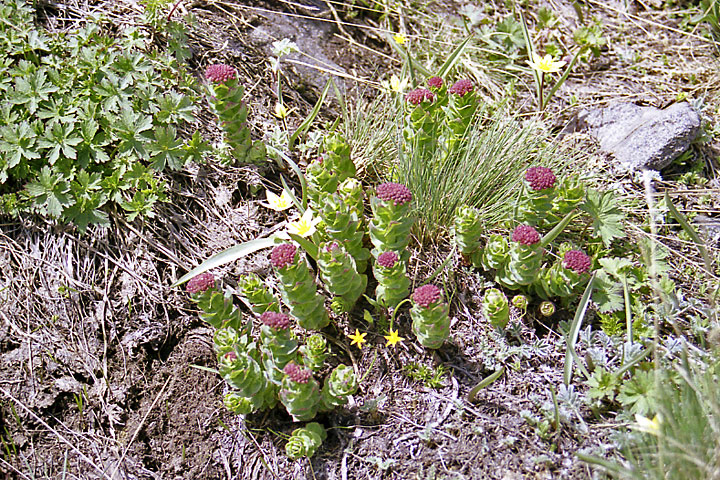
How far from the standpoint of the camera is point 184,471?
217 cm

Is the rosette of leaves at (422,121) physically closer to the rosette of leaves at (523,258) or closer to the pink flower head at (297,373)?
the rosette of leaves at (523,258)

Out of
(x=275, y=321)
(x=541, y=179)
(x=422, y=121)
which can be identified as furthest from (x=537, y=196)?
(x=275, y=321)

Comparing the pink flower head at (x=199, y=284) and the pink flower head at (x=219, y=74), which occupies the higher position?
the pink flower head at (x=219, y=74)

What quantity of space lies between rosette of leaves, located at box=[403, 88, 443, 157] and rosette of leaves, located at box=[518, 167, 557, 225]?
0.49 meters

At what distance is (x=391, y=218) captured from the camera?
2205mm

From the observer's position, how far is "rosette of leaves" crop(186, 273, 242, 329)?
81.3 inches

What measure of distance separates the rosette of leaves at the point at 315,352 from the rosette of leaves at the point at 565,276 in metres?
0.94

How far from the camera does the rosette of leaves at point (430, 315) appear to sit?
2.03 m

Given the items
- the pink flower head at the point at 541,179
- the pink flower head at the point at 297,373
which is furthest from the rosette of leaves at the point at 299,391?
the pink flower head at the point at 541,179

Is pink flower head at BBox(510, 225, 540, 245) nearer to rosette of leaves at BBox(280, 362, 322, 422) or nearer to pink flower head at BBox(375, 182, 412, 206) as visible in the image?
pink flower head at BBox(375, 182, 412, 206)

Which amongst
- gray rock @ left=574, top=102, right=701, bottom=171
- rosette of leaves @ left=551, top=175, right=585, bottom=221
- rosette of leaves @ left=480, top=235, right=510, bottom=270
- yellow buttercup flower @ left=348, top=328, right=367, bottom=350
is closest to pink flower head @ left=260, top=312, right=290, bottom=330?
yellow buttercup flower @ left=348, top=328, right=367, bottom=350

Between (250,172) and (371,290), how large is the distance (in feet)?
2.84

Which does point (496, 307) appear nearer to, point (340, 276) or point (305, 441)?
point (340, 276)

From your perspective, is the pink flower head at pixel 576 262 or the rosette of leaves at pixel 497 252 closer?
the pink flower head at pixel 576 262
